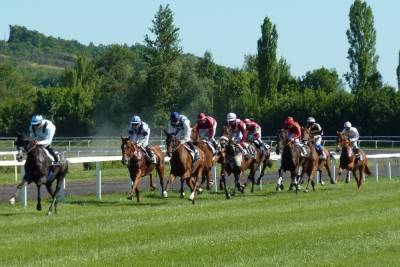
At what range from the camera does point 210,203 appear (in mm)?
23766

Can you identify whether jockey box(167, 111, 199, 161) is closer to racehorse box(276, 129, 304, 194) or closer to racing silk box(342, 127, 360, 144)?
racehorse box(276, 129, 304, 194)

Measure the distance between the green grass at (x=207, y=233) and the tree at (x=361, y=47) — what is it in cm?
6091

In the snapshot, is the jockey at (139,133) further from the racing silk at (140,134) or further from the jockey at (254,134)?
the jockey at (254,134)

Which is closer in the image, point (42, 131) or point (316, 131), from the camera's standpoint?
point (42, 131)

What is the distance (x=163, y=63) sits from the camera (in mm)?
95688

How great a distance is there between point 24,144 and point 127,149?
12.5 ft

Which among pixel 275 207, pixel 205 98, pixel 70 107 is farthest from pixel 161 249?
pixel 70 107

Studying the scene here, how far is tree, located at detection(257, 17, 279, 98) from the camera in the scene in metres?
88.9

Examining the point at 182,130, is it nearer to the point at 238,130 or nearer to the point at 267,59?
the point at 238,130

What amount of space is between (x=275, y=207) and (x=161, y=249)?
814 centimetres

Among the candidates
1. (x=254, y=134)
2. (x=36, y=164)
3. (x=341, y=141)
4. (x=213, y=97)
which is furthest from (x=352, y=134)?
(x=213, y=97)

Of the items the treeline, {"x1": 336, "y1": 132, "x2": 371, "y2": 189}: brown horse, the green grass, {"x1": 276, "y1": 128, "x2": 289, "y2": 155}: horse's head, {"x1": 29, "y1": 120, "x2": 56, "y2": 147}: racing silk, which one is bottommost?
the green grass

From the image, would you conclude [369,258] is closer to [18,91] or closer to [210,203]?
[210,203]

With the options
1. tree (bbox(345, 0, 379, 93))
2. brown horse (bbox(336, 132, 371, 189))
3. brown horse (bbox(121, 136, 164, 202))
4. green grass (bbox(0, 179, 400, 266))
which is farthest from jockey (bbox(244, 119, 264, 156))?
tree (bbox(345, 0, 379, 93))
